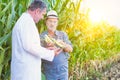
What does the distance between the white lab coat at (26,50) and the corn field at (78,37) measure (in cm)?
58

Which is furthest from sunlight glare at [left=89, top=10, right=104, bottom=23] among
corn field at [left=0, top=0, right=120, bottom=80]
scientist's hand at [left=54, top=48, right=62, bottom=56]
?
scientist's hand at [left=54, top=48, right=62, bottom=56]

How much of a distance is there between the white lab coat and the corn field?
1.91ft

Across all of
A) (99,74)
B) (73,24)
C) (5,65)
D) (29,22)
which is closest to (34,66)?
(29,22)

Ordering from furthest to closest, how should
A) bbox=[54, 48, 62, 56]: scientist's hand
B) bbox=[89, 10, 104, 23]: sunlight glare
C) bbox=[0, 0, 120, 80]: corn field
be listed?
1. bbox=[89, 10, 104, 23]: sunlight glare
2. bbox=[0, 0, 120, 80]: corn field
3. bbox=[54, 48, 62, 56]: scientist's hand

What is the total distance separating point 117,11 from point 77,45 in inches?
75.2

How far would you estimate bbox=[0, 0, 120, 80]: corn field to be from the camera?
422cm

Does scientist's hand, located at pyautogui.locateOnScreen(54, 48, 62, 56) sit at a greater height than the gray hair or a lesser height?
lesser

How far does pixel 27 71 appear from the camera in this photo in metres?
3.49

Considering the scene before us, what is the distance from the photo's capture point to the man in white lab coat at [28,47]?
3.41m

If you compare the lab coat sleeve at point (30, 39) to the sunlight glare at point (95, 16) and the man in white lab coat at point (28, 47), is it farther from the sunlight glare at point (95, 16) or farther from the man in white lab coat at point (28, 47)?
the sunlight glare at point (95, 16)

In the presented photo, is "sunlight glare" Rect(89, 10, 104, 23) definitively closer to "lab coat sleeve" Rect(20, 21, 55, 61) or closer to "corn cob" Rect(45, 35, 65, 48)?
"corn cob" Rect(45, 35, 65, 48)

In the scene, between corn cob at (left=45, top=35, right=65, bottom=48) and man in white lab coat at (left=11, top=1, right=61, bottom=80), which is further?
corn cob at (left=45, top=35, right=65, bottom=48)

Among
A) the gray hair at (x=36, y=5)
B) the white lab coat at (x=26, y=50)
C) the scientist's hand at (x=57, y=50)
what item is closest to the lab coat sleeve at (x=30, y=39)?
the white lab coat at (x=26, y=50)

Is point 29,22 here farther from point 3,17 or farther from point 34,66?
point 3,17
